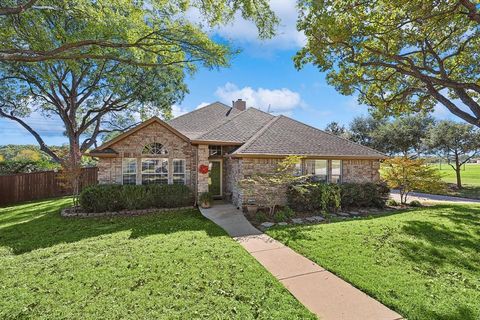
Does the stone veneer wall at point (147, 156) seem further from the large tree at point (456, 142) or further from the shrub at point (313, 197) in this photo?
the large tree at point (456, 142)

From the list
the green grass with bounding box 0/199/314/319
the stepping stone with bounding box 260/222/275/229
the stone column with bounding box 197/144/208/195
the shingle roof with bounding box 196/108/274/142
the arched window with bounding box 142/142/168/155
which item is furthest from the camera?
the shingle roof with bounding box 196/108/274/142

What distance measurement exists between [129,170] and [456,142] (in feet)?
89.8

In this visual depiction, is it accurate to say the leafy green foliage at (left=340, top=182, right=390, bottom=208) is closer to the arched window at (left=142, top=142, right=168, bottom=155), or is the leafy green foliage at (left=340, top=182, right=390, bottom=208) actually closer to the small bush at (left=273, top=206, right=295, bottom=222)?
the small bush at (left=273, top=206, right=295, bottom=222)

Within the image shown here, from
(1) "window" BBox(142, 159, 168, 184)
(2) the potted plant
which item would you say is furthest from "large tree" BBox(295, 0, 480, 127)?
(1) "window" BBox(142, 159, 168, 184)

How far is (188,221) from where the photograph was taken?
31.9 feet

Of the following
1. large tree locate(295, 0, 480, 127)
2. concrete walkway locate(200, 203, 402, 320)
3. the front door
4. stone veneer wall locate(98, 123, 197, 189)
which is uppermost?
large tree locate(295, 0, 480, 127)

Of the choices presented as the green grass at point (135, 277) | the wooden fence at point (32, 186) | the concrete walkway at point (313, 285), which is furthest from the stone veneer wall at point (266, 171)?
the wooden fence at point (32, 186)

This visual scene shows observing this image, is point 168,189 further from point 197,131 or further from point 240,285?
point 240,285

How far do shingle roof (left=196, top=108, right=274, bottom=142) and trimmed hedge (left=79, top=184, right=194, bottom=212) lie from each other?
3.15m

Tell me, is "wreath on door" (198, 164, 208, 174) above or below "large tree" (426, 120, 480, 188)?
below

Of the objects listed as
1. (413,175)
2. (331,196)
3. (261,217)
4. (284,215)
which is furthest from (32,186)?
(413,175)

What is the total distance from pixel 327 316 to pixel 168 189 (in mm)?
9625

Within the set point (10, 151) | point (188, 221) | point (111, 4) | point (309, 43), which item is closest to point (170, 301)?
point (188, 221)

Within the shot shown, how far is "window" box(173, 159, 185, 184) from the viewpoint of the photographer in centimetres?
1294
